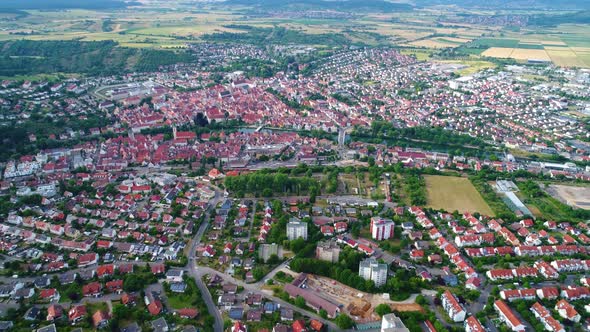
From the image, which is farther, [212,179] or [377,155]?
[377,155]

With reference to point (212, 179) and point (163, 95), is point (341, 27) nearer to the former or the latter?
point (163, 95)

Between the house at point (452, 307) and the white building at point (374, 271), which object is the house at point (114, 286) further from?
the house at point (452, 307)

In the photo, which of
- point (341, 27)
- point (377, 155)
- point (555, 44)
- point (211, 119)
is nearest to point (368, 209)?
point (377, 155)

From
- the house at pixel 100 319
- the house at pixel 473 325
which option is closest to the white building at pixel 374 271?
the house at pixel 473 325

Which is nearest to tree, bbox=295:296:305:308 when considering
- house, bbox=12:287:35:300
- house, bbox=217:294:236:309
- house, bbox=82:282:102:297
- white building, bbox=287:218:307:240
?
house, bbox=217:294:236:309

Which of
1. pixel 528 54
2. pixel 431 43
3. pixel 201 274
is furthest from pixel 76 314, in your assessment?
pixel 431 43

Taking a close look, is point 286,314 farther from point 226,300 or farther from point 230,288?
point 230,288
